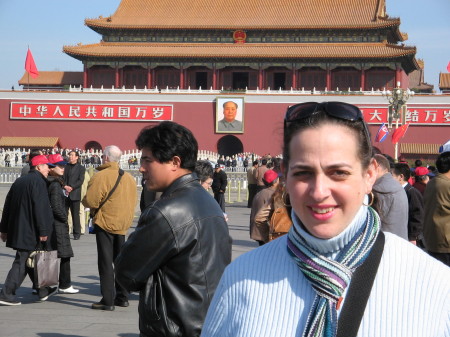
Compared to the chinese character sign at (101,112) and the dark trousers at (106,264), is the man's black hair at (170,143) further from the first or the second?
the chinese character sign at (101,112)

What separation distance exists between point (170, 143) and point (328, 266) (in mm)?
2056

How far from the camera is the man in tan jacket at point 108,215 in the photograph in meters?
6.62

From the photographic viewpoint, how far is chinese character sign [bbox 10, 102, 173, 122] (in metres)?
37.7

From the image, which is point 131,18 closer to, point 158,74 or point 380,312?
point 158,74

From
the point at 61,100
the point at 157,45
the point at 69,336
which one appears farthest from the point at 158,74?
the point at 69,336

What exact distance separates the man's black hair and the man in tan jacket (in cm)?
299

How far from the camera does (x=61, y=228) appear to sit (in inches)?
292

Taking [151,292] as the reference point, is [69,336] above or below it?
below

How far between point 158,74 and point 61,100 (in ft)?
17.3

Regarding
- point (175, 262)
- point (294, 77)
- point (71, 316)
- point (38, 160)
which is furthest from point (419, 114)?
point (175, 262)

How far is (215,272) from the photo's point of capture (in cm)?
342

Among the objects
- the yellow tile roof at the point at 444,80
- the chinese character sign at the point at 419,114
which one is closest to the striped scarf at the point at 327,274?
the chinese character sign at the point at 419,114

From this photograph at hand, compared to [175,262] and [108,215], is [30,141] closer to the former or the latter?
[108,215]

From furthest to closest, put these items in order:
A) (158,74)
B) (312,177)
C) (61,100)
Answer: (158,74) < (61,100) < (312,177)
